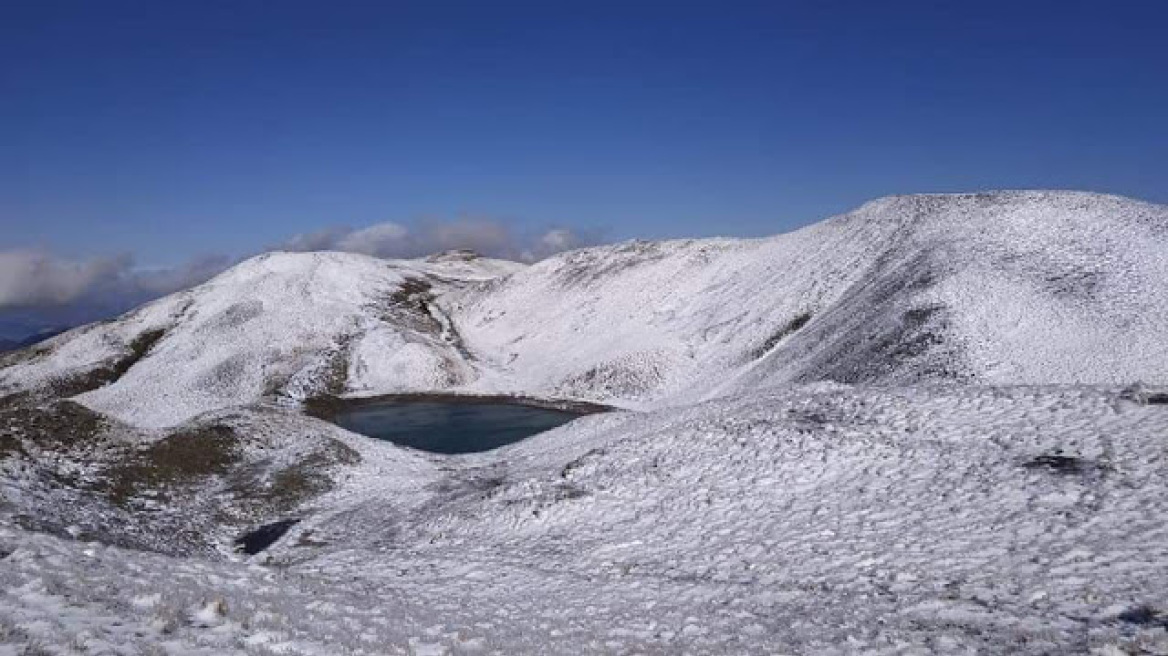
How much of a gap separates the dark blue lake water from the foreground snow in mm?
23045

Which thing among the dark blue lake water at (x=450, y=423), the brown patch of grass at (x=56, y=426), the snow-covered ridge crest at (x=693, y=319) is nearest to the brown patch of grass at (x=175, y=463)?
the brown patch of grass at (x=56, y=426)

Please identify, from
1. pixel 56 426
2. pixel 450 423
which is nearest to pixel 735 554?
pixel 56 426

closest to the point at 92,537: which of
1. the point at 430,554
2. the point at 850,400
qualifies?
the point at 430,554

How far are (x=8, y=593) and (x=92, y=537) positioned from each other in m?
12.6

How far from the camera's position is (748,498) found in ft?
74.0

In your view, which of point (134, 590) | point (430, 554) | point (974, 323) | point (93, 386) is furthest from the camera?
point (93, 386)

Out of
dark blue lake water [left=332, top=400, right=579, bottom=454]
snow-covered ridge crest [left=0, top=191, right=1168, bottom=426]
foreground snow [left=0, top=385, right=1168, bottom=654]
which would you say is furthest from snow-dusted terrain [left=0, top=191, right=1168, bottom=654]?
dark blue lake water [left=332, top=400, right=579, bottom=454]

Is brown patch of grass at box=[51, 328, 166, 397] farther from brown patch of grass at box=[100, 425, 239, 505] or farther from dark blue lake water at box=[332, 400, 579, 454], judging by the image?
brown patch of grass at box=[100, 425, 239, 505]

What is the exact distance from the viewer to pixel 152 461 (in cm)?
3469

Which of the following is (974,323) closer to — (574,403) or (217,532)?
(574,403)

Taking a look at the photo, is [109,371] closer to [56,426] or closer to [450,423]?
[450,423]

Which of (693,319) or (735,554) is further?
(693,319)

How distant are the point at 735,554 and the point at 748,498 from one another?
11.5ft

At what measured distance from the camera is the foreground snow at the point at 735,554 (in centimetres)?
1207
